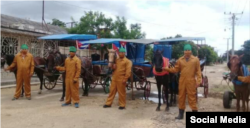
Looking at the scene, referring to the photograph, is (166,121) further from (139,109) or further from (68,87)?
(68,87)

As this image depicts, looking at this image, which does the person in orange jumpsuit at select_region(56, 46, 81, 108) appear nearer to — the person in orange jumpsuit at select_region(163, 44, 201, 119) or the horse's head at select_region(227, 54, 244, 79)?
the person in orange jumpsuit at select_region(163, 44, 201, 119)

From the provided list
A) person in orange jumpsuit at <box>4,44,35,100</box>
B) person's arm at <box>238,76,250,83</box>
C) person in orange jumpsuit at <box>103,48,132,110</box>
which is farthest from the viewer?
person in orange jumpsuit at <box>4,44,35,100</box>

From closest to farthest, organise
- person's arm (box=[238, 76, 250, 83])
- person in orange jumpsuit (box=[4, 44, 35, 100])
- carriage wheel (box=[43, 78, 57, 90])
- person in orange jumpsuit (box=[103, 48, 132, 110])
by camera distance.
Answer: person's arm (box=[238, 76, 250, 83])
person in orange jumpsuit (box=[103, 48, 132, 110])
person in orange jumpsuit (box=[4, 44, 35, 100])
carriage wheel (box=[43, 78, 57, 90])

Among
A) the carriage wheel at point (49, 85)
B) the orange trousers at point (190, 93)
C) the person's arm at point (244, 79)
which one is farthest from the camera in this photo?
the carriage wheel at point (49, 85)

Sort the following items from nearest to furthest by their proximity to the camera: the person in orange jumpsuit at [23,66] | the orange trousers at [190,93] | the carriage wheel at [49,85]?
1. the orange trousers at [190,93]
2. the person in orange jumpsuit at [23,66]
3. the carriage wheel at [49,85]

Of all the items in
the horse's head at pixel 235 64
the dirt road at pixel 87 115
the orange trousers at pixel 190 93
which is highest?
the horse's head at pixel 235 64

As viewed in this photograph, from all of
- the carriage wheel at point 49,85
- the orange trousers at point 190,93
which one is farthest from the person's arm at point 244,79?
the carriage wheel at point 49,85

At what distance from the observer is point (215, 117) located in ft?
13.0

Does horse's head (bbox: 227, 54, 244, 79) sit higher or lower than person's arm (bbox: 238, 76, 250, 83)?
higher

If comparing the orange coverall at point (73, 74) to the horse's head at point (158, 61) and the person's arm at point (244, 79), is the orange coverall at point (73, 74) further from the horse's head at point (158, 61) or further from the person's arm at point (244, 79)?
the person's arm at point (244, 79)

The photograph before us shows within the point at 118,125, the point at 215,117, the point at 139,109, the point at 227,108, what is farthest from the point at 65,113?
the point at 227,108

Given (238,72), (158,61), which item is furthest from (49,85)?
(238,72)

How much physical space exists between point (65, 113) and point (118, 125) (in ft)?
6.15

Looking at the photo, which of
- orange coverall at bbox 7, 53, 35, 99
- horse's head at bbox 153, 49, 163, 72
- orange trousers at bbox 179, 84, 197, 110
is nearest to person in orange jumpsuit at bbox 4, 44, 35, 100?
orange coverall at bbox 7, 53, 35, 99
